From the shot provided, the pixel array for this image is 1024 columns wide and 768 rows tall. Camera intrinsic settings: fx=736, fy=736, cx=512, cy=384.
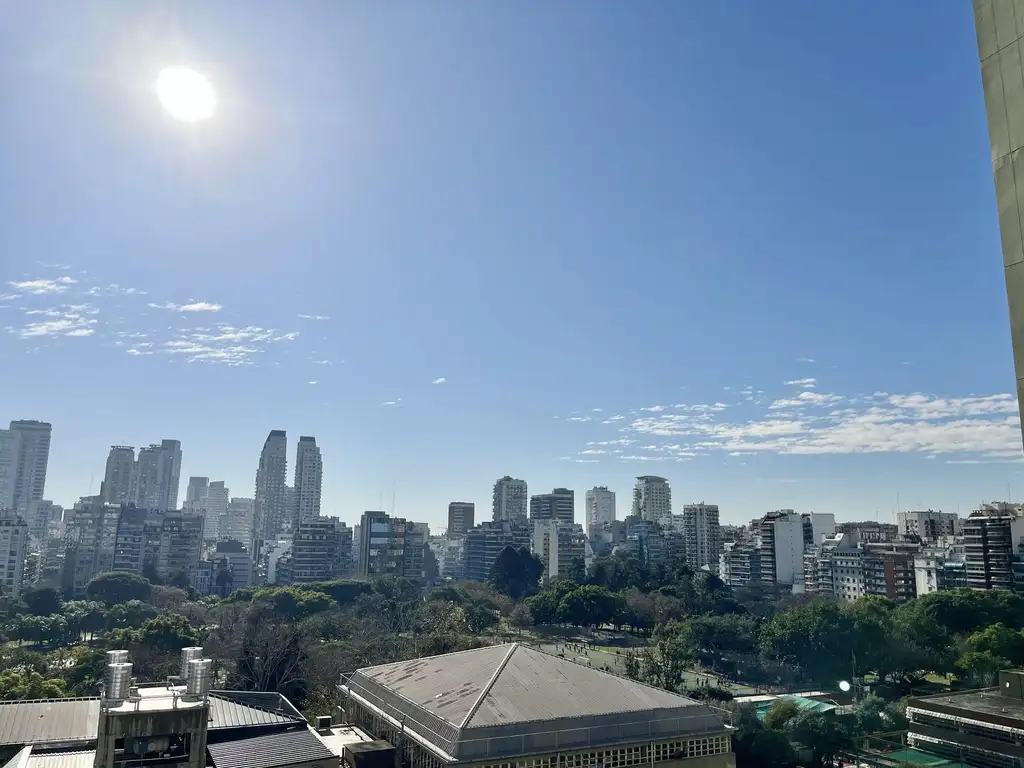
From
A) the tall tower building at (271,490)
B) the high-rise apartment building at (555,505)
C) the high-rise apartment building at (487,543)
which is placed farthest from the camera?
the tall tower building at (271,490)

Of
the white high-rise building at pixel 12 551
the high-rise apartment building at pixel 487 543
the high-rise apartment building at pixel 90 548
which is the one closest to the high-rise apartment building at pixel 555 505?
the high-rise apartment building at pixel 487 543

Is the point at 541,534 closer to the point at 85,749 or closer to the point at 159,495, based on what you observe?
the point at 85,749

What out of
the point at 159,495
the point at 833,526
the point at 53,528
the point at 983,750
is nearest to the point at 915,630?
the point at 983,750

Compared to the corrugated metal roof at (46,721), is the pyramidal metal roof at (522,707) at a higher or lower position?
higher

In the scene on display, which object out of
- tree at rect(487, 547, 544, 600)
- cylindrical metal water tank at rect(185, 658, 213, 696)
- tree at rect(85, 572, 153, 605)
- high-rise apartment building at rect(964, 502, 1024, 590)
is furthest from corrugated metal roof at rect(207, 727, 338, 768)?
tree at rect(487, 547, 544, 600)

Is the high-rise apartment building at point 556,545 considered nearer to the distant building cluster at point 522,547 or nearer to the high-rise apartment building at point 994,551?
the distant building cluster at point 522,547

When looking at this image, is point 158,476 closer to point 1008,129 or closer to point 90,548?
point 90,548

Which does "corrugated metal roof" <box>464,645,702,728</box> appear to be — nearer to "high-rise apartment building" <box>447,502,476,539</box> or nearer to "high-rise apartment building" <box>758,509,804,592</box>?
"high-rise apartment building" <box>758,509,804,592</box>
